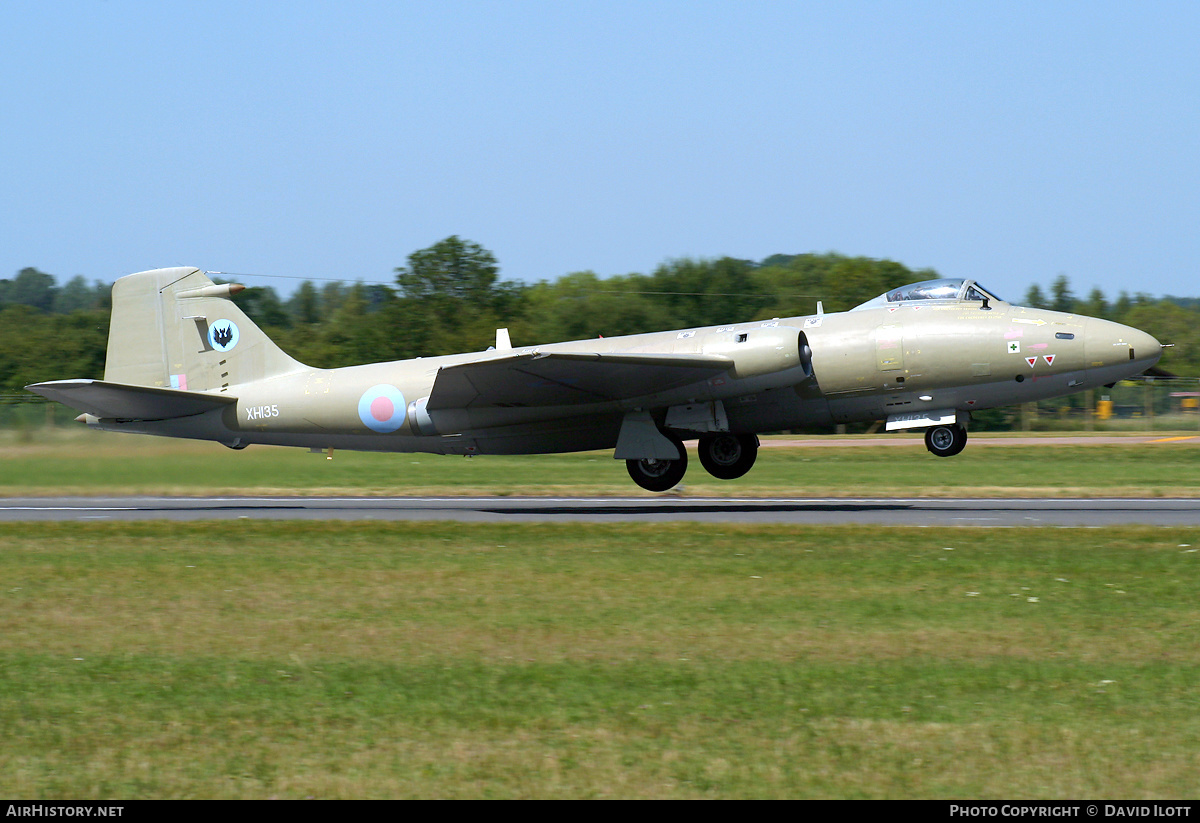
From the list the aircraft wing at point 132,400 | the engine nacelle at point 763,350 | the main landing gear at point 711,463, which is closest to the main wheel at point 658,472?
the main landing gear at point 711,463

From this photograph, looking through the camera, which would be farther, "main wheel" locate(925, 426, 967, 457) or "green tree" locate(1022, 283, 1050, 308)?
"green tree" locate(1022, 283, 1050, 308)

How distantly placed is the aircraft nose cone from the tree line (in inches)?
1275

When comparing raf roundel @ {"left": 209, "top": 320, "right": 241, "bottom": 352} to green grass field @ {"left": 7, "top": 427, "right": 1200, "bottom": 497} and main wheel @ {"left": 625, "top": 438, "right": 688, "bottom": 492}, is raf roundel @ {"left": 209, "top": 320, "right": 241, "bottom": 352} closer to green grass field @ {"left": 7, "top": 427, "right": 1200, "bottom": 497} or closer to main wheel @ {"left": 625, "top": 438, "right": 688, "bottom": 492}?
green grass field @ {"left": 7, "top": 427, "right": 1200, "bottom": 497}

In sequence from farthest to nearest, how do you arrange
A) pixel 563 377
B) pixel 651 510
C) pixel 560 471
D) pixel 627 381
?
pixel 560 471 → pixel 651 510 → pixel 627 381 → pixel 563 377

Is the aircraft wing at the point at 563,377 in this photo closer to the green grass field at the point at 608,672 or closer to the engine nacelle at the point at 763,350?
the engine nacelle at the point at 763,350

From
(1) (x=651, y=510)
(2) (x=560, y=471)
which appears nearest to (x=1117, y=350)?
(1) (x=651, y=510)

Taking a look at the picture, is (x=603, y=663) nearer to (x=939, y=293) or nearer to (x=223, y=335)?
(x=939, y=293)

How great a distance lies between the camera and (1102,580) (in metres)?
11.4

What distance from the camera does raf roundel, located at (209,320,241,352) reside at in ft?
70.9

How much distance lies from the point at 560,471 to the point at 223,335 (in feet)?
37.7

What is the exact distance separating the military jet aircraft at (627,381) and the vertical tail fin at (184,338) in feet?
0.09

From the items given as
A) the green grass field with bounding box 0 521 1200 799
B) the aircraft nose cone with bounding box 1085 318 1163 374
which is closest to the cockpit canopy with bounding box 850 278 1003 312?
the aircraft nose cone with bounding box 1085 318 1163 374

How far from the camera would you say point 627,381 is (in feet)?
62.2
